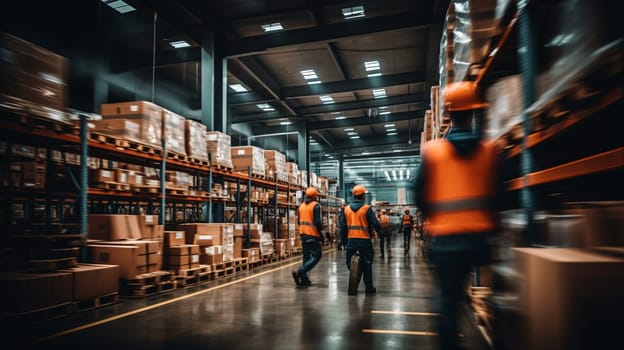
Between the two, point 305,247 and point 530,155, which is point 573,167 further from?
point 305,247

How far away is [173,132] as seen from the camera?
8289 mm

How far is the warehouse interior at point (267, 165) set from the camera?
2.05 meters

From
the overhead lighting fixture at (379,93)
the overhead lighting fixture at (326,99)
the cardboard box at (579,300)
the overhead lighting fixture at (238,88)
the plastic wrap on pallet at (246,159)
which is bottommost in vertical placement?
the cardboard box at (579,300)

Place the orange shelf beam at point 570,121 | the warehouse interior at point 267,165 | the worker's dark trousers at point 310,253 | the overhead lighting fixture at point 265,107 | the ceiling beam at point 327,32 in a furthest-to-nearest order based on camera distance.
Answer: the overhead lighting fixture at point 265,107 → the ceiling beam at point 327,32 → the worker's dark trousers at point 310,253 → the warehouse interior at point 267,165 → the orange shelf beam at point 570,121

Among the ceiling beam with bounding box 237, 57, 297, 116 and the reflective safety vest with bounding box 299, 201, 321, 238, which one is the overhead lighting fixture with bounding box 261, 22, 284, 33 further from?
the reflective safety vest with bounding box 299, 201, 321, 238

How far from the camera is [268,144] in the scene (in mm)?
27141

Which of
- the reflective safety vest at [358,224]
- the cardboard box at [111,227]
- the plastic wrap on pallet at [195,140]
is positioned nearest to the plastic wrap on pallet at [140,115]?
the plastic wrap on pallet at [195,140]

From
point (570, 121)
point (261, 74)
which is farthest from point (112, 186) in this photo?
point (261, 74)

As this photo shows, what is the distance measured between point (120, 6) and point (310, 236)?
7696 mm

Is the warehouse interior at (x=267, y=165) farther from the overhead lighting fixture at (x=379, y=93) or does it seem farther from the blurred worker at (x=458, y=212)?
the overhead lighting fixture at (x=379, y=93)

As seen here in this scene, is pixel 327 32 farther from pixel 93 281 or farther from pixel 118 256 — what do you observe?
pixel 93 281

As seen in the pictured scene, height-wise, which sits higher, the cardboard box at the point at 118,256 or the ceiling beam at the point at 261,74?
the ceiling beam at the point at 261,74

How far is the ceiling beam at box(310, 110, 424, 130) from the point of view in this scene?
21562 mm

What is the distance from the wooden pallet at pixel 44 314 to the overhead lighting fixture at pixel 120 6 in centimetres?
803
